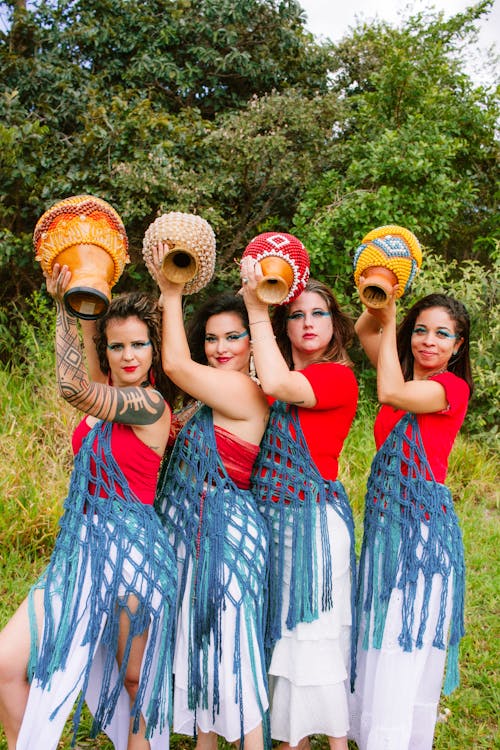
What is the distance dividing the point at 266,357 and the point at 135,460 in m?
0.60

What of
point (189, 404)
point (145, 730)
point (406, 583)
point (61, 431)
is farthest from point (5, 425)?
point (406, 583)

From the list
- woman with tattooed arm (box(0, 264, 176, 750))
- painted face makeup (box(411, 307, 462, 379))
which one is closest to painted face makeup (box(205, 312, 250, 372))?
woman with tattooed arm (box(0, 264, 176, 750))

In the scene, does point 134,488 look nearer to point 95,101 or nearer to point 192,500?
point 192,500

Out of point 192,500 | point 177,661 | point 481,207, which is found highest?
point 481,207

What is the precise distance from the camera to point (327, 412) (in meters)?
2.55

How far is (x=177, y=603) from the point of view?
2500mm

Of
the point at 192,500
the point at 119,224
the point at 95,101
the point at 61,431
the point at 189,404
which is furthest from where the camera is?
the point at 95,101

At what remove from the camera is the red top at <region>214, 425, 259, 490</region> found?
2480 mm

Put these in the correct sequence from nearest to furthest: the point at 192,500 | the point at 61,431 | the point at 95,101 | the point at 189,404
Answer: the point at 192,500
the point at 189,404
the point at 61,431
the point at 95,101

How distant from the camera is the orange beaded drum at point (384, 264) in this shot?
2.41 metres

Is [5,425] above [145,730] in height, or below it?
above

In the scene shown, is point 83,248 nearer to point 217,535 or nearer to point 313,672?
point 217,535

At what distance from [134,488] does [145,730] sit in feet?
3.00

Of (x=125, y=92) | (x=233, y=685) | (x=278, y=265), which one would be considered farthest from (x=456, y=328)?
(x=125, y=92)
